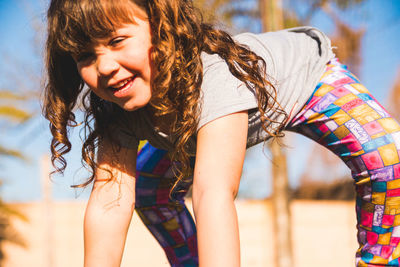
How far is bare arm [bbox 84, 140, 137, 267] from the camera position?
150cm

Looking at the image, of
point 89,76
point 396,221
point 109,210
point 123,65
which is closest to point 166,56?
point 123,65

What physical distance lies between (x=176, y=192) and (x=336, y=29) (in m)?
3.96

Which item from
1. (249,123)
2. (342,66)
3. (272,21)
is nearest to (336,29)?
(272,21)

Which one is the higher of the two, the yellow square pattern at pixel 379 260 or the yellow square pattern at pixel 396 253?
the yellow square pattern at pixel 396 253

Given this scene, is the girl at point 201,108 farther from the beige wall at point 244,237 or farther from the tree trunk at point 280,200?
the beige wall at point 244,237

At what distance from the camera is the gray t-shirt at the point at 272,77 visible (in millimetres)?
1314

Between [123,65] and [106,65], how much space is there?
48 mm

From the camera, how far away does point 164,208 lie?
193cm

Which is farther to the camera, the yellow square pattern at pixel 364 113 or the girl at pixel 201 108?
the yellow square pattern at pixel 364 113

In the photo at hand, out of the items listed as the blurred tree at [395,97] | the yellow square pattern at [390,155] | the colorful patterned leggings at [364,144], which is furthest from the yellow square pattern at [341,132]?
the blurred tree at [395,97]

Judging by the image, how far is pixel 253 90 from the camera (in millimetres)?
1328

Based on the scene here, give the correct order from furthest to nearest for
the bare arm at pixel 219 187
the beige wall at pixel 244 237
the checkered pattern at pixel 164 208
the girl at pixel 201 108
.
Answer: the beige wall at pixel 244 237 → the checkered pattern at pixel 164 208 → the girl at pixel 201 108 → the bare arm at pixel 219 187

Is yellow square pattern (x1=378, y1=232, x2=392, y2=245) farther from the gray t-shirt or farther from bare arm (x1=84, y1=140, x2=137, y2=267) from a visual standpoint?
bare arm (x1=84, y1=140, x2=137, y2=267)

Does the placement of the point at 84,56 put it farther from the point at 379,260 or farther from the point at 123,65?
the point at 379,260
